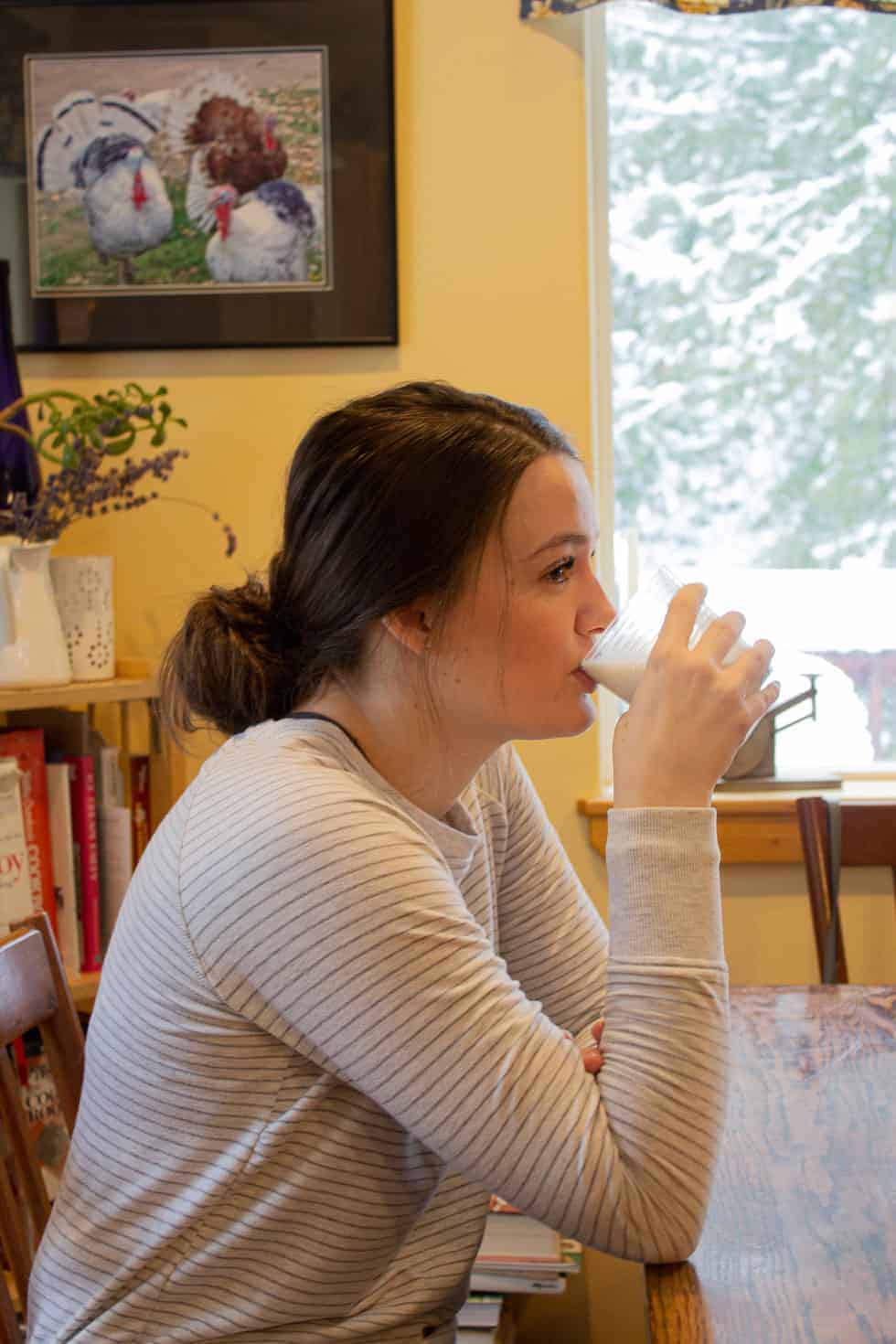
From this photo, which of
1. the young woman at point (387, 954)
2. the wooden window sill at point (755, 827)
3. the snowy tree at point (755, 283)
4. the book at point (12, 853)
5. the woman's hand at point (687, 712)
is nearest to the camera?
the young woman at point (387, 954)

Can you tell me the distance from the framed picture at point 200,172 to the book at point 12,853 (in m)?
0.75

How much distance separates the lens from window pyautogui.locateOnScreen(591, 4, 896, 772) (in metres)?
2.20

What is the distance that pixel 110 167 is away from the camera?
210 cm

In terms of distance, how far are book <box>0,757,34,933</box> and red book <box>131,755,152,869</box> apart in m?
0.21

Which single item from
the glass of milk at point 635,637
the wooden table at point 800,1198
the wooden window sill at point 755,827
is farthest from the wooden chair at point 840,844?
the glass of milk at point 635,637

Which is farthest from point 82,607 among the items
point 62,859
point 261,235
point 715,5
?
point 715,5

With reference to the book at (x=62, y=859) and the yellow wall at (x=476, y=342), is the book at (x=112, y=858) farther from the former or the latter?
the yellow wall at (x=476, y=342)

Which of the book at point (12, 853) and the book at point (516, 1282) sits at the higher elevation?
the book at point (12, 853)

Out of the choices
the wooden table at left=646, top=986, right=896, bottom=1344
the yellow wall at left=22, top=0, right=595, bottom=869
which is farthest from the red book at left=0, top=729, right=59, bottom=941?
the wooden table at left=646, top=986, right=896, bottom=1344

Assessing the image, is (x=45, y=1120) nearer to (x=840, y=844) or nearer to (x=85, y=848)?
(x=85, y=848)

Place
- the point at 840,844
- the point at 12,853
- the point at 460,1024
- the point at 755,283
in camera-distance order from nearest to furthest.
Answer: the point at 460,1024
the point at 840,844
the point at 12,853
the point at 755,283

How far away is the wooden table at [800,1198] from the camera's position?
2.40 ft

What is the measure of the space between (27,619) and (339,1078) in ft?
3.38

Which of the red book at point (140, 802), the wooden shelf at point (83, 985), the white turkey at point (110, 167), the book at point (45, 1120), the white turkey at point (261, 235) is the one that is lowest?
the book at point (45, 1120)
